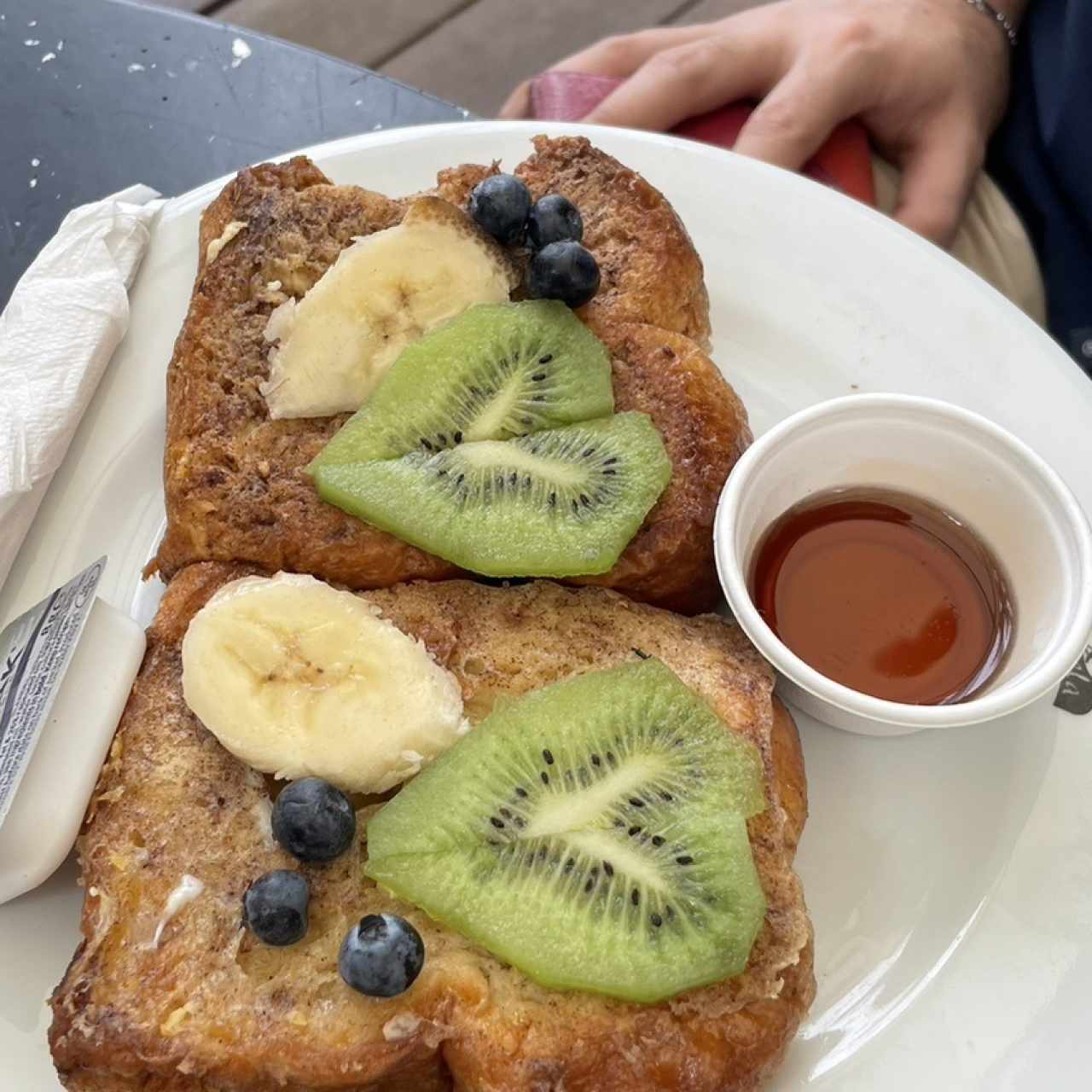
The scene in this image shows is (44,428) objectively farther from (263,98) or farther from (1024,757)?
(1024,757)

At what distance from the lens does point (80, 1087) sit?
1387 millimetres

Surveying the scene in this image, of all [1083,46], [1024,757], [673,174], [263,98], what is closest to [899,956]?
[1024,757]

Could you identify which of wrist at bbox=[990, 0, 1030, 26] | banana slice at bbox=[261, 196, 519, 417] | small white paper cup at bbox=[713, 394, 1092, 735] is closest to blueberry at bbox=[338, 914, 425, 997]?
small white paper cup at bbox=[713, 394, 1092, 735]

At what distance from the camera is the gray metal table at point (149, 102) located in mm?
2441

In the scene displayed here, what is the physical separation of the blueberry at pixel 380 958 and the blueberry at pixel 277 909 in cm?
7

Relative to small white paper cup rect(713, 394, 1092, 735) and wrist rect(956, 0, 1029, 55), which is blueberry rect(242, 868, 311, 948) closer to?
small white paper cup rect(713, 394, 1092, 735)

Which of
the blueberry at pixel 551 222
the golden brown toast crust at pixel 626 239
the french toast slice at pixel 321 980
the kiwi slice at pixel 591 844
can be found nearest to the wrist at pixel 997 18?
the golden brown toast crust at pixel 626 239

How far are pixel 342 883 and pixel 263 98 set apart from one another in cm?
184

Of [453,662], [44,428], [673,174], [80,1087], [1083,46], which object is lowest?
[80,1087]

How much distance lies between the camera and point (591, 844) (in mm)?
1396

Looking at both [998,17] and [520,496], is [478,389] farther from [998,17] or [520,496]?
[998,17]

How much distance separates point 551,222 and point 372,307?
13.0 inches

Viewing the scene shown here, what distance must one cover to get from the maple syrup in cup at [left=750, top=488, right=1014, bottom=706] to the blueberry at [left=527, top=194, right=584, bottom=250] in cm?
59

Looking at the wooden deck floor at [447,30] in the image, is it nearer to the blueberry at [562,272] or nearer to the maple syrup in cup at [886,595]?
the blueberry at [562,272]
